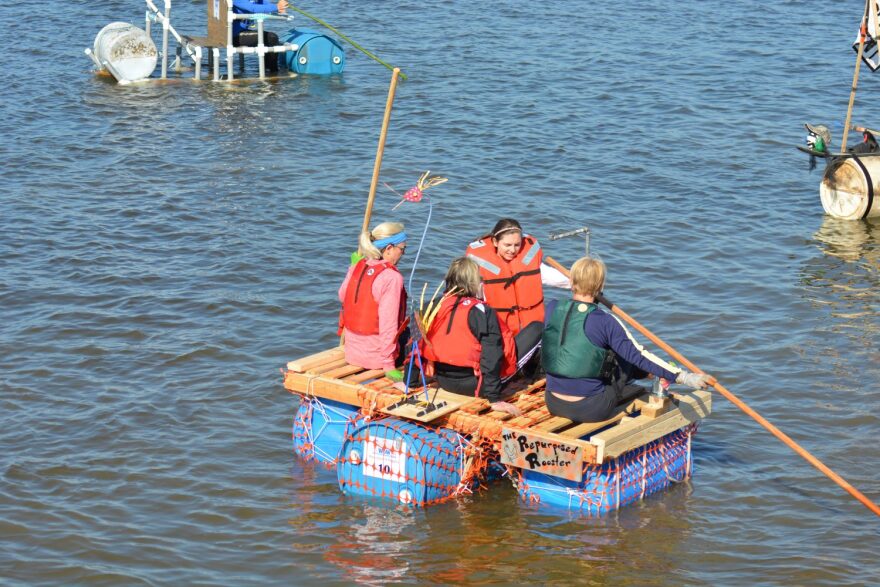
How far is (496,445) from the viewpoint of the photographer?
856cm

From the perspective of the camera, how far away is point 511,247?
9.32 meters

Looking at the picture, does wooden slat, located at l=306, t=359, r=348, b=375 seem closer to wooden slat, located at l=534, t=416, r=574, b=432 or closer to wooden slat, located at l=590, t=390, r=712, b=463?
wooden slat, located at l=534, t=416, r=574, b=432

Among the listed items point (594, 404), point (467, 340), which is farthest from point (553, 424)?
point (467, 340)

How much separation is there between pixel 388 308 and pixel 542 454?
5.47 feet

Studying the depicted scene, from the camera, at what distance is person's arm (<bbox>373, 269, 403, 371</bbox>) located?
905cm

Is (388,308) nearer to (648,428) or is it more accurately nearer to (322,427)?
(322,427)

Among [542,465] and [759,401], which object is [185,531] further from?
[759,401]

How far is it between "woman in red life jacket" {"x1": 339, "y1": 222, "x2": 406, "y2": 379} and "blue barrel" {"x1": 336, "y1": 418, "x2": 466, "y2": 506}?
0.65 metres

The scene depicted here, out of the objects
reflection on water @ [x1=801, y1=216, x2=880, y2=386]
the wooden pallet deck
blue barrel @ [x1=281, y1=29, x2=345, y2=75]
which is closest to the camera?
the wooden pallet deck

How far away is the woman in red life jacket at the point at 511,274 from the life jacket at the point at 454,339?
0.55 m

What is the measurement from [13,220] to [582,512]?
935 centimetres

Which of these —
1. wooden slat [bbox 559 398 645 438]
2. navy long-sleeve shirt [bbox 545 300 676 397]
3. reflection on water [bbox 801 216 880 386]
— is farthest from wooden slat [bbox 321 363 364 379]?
reflection on water [bbox 801 216 880 386]

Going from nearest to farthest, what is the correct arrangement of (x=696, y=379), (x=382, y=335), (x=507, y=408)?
(x=696, y=379) → (x=507, y=408) → (x=382, y=335)

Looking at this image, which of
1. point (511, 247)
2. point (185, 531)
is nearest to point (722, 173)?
point (511, 247)
